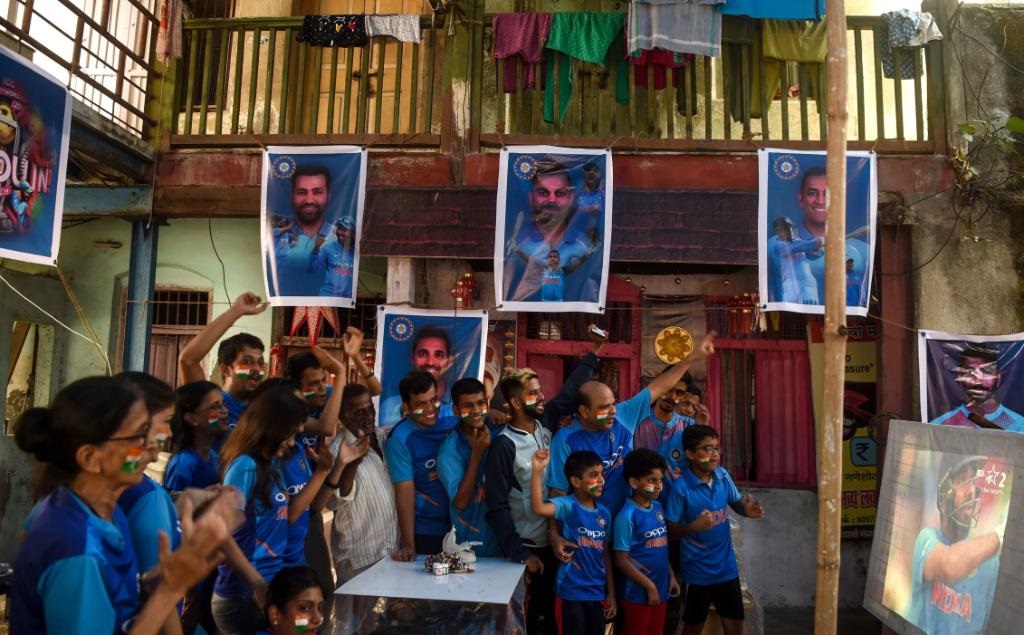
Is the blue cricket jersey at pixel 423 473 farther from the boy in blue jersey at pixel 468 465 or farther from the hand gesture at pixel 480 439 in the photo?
the hand gesture at pixel 480 439

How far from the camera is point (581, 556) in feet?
13.2

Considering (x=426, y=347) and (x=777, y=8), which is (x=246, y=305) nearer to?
(x=426, y=347)

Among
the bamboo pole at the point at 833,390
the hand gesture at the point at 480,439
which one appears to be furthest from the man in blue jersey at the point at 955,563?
the hand gesture at the point at 480,439

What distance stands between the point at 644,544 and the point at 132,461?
2.95 m

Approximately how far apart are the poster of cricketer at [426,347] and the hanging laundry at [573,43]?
6.53 feet

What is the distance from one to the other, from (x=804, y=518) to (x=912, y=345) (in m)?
1.88

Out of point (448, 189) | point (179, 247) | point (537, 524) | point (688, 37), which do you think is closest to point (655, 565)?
→ point (537, 524)

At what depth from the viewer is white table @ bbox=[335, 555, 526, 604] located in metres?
3.06

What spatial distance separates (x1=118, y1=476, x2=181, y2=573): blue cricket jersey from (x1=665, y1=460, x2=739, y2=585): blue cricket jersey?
3.03 metres

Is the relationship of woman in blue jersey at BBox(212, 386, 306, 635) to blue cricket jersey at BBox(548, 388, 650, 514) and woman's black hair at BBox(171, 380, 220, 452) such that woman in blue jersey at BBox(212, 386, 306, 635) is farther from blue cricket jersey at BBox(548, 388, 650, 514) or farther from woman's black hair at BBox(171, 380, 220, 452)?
blue cricket jersey at BBox(548, 388, 650, 514)

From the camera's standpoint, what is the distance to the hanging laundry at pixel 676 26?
6.26 metres

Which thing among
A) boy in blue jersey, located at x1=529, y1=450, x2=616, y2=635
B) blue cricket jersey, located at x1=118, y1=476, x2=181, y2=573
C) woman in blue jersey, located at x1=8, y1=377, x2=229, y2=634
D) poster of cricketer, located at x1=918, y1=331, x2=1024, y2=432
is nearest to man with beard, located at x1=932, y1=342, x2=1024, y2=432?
poster of cricketer, located at x1=918, y1=331, x2=1024, y2=432

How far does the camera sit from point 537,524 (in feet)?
13.6

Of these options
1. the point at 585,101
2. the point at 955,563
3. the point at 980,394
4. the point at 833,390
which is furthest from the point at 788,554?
the point at 585,101
